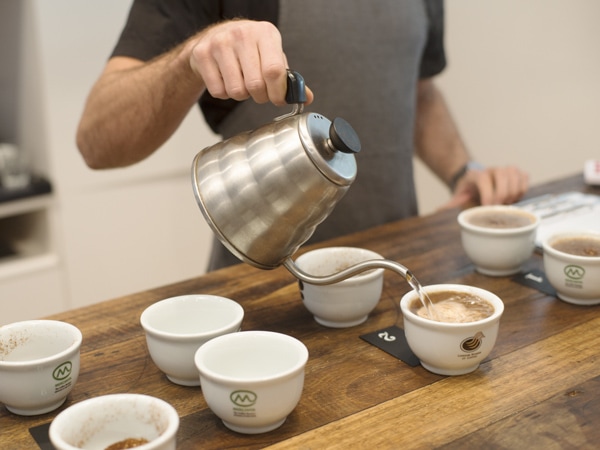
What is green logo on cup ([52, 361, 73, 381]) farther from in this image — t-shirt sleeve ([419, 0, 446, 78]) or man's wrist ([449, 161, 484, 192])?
t-shirt sleeve ([419, 0, 446, 78])

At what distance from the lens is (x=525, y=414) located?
2.72 ft

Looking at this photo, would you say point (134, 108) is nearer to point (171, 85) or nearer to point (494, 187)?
point (171, 85)

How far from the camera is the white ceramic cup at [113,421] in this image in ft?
2.39

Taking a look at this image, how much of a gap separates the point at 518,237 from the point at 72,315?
0.74 m

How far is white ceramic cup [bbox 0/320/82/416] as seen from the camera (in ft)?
2.70

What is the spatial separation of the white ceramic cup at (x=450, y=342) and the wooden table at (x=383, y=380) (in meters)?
0.02

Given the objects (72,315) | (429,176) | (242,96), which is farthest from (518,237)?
(429,176)

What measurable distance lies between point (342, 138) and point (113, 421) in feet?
1.39

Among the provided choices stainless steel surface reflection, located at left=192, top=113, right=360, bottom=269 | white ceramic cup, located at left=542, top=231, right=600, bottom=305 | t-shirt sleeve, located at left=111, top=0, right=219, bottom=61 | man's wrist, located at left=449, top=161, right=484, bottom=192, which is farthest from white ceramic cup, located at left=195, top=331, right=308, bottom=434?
man's wrist, located at left=449, top=161, right=484, bottom=192

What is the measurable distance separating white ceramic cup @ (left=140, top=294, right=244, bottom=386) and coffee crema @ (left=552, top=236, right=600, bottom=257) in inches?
21.6

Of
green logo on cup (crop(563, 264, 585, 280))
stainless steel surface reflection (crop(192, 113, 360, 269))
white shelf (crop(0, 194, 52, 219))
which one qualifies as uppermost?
stainless steel surface reflection (crop(192, 113, 360, 269))

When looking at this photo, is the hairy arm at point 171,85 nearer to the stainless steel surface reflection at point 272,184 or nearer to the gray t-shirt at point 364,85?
the stainless steel surface reflection at point 272,184

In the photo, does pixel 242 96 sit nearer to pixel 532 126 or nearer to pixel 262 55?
pixel 262 55

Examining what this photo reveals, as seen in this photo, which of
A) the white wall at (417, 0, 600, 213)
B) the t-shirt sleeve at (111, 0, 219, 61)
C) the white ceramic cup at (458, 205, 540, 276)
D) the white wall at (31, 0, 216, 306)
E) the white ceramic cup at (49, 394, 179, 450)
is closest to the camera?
the white ceramic cup at (49, 394, 179, 450)
